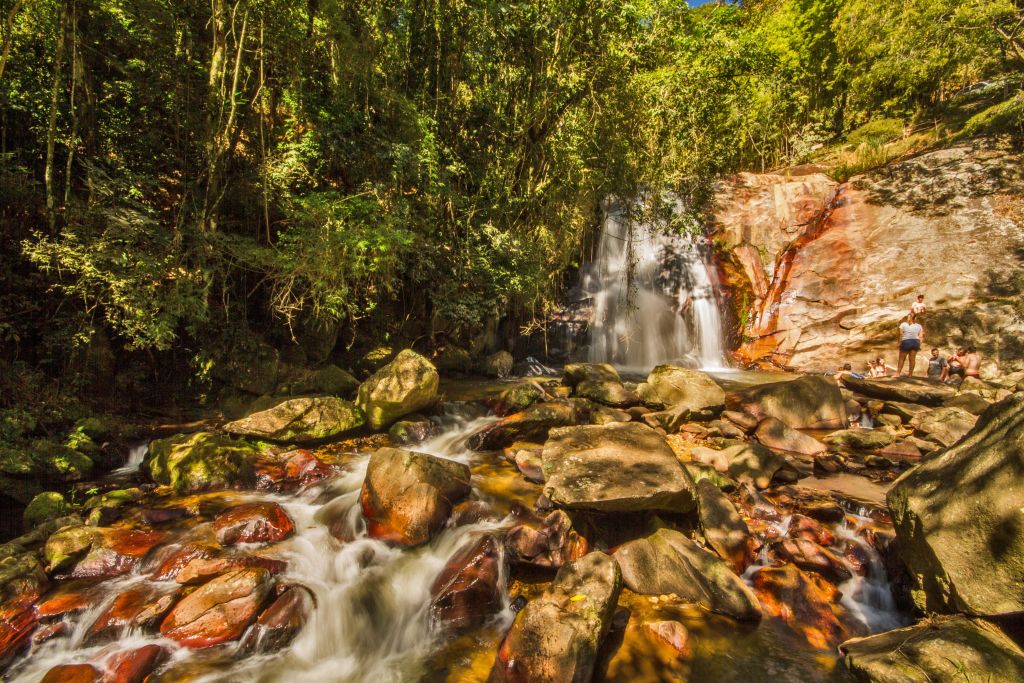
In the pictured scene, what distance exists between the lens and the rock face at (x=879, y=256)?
10617mm

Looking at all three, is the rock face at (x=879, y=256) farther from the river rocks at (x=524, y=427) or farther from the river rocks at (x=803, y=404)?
the river rocks at (x=524, y=427)

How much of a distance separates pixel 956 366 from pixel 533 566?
11.8m

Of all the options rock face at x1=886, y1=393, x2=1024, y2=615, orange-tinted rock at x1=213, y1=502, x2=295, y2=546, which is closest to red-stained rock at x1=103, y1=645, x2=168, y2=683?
orange-tinted rock at x1=213, y1=502, x2=295, y2=546

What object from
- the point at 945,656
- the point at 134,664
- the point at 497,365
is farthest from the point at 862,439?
the point at 134,664

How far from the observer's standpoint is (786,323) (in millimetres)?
12594

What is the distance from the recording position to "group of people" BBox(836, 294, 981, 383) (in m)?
9.67

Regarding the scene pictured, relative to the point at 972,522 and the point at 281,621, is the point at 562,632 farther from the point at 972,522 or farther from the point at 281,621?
the point at 972,522

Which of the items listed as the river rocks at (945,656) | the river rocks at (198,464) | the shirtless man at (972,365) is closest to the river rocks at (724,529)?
the river rocks at (945,656)

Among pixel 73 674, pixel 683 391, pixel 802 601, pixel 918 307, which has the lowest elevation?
pixel 73 674

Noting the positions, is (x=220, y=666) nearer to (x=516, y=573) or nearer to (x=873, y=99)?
(x=516, y=573)

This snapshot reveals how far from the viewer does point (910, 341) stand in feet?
32.6

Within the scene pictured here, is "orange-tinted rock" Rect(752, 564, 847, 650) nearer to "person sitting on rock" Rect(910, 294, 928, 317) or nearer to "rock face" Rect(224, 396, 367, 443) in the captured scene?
"rock face" Rect(224, 396, 367, 443)

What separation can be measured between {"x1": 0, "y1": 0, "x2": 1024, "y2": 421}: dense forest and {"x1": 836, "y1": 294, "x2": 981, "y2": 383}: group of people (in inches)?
261

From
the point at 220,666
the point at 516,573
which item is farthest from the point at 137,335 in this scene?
the point at 516,573
